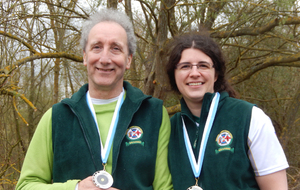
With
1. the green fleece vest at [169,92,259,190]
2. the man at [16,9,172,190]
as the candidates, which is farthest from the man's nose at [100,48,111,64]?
the green fleece vest at [169,92,259,190]

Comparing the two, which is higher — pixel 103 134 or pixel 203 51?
pixel 203 51

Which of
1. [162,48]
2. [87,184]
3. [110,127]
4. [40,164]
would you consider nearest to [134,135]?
[110,127]

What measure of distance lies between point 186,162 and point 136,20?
12.6ft

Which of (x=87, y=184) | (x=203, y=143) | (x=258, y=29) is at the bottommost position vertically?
(x=87, y=184)

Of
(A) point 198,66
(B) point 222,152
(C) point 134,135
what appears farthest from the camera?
(A) point 198,66

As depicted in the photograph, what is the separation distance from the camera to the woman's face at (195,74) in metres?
2.15

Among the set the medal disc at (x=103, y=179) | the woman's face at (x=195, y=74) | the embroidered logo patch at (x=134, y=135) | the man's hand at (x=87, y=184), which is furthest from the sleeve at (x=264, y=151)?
the man's hand at (x=87, y=184)

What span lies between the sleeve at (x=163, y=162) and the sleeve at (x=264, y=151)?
2.02ft

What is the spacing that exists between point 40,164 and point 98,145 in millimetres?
420

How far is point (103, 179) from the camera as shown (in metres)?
1.84

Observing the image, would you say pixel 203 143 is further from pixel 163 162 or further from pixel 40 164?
pixel 40 164

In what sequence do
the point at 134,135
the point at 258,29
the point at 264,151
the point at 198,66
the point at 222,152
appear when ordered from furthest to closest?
the point at 258,29 < the point at 198,66 < the point at 134,135 < the point at 222,152 < the point at 264,151

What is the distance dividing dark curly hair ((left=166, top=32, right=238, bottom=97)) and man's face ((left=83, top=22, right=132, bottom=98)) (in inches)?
16.5

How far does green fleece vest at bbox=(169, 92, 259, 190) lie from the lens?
1851 millimetres
